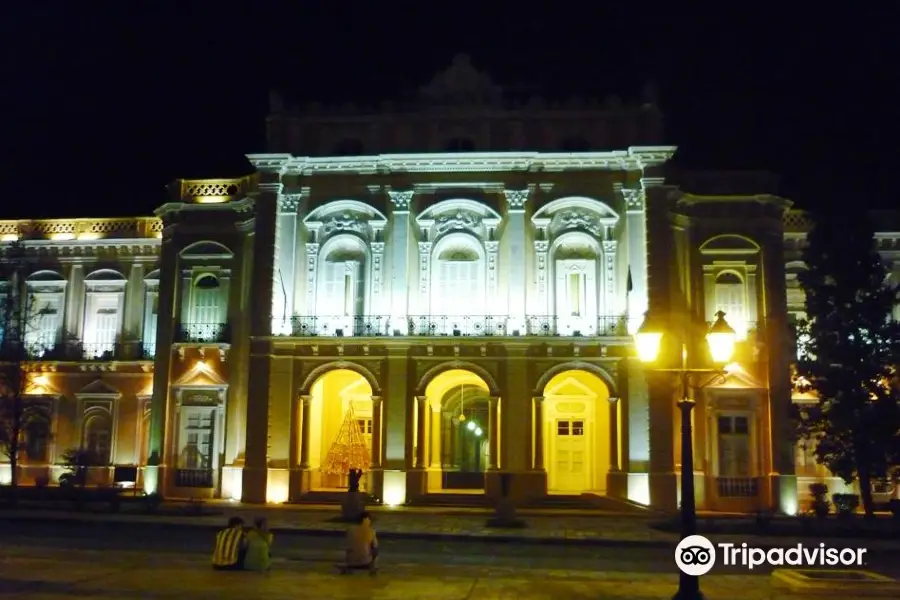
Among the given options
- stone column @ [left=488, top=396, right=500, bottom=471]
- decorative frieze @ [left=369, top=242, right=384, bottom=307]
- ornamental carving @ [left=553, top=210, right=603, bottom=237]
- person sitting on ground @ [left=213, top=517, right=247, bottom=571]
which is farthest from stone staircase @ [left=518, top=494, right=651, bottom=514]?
person sitting on ground @ [left=213, top=517, right=247, bottom=571]

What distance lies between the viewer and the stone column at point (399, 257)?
1112 inches

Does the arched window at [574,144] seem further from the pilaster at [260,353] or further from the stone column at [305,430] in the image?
the stone column at [305,430]

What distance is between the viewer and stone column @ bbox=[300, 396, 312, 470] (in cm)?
2806

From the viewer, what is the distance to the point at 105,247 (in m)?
33.4

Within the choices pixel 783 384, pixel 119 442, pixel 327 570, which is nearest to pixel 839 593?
pixel 327 570

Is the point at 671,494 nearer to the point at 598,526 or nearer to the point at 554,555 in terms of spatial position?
the point at 598,526

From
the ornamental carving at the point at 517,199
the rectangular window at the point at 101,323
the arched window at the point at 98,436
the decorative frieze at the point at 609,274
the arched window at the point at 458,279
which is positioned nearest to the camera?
the decorative frieze at the point at 609,274

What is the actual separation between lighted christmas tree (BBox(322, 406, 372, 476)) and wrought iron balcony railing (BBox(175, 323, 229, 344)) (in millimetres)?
5604

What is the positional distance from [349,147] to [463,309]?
22.7 ft

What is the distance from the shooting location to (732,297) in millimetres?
28844

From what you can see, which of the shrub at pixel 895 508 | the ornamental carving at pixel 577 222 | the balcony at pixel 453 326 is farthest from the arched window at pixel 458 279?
the shrub at pixel 895 508

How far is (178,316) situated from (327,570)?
1800cm

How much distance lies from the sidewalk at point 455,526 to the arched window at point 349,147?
11895 millimetres

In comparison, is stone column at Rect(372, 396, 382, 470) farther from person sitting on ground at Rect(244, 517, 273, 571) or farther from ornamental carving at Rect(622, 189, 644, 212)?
person sitting on ground at Rect(244, 517, 273, 571)
